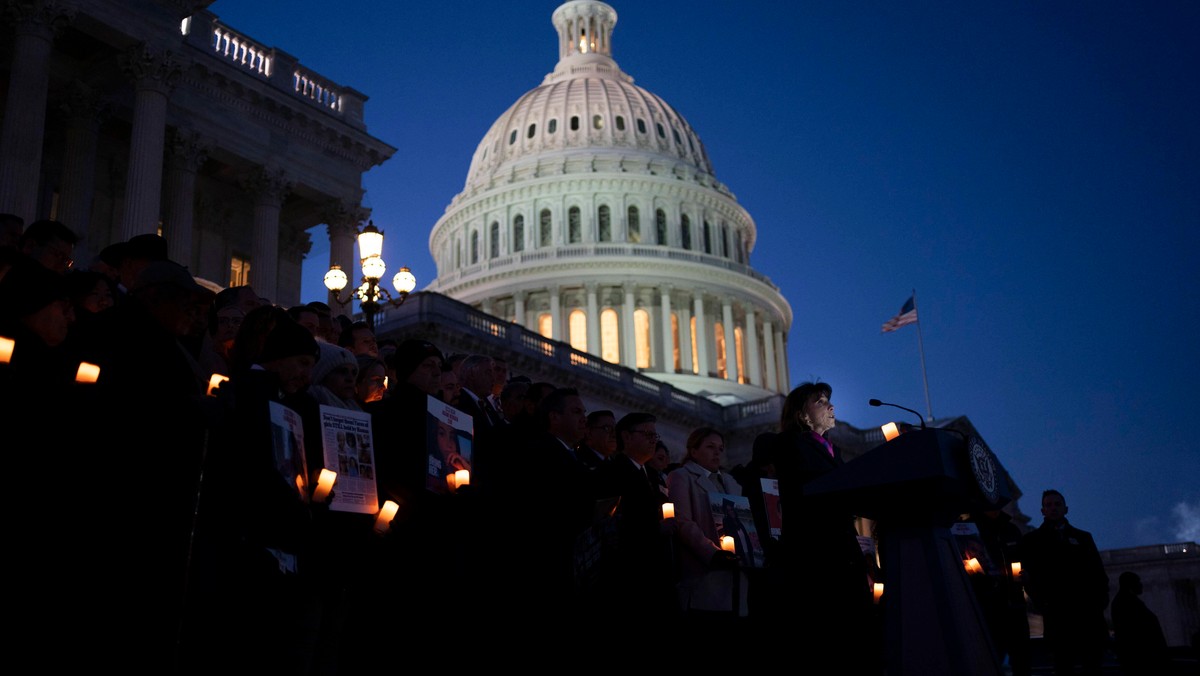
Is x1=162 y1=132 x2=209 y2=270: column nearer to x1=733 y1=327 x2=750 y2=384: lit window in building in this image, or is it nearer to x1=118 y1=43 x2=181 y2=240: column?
Answer: x1=118 y1=43 x2=181 y2=240: column

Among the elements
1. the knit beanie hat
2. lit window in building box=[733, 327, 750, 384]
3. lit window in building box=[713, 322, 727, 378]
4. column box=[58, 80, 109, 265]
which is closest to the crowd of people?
the knit beanie hat

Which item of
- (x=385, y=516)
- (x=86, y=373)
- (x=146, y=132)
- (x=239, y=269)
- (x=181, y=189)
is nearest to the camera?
(x=86, y=373)

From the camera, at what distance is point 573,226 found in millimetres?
77312

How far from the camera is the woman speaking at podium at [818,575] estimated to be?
7.08 meters

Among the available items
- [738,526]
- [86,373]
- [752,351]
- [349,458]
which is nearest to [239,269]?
[738,526]

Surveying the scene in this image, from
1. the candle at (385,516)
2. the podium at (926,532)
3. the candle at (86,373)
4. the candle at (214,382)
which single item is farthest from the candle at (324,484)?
the podium at (926,532)

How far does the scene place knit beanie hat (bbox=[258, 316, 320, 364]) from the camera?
6215mm

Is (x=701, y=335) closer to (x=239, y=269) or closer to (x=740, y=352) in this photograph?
(x=740, y=352)

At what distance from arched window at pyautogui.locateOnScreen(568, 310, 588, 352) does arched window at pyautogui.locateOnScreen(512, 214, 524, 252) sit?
292 inches

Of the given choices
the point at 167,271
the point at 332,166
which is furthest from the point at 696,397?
the point at 167,271

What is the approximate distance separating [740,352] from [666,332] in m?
6.94

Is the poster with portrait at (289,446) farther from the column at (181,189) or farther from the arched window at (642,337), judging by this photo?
the arched window at (642,337)

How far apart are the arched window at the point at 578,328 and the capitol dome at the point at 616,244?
0.11 meters

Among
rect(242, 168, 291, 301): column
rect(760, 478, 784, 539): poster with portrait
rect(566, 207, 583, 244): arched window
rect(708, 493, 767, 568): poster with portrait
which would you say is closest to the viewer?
rect(708, 493, 767, 568): poster with portrait
